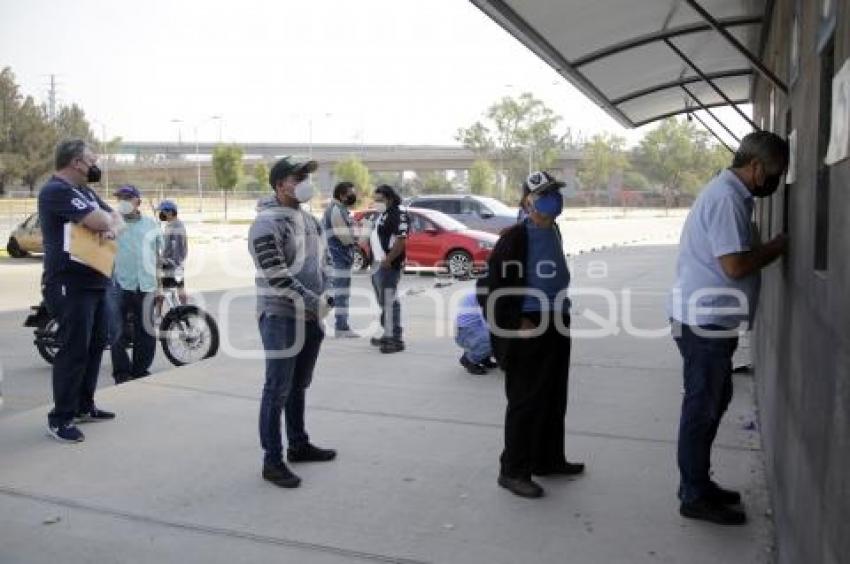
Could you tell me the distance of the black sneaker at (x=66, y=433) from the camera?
5.80 m

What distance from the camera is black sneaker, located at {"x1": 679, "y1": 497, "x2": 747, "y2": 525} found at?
4316 millimetres

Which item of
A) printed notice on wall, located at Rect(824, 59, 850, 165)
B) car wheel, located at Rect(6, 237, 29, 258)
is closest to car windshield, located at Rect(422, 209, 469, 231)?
car wheel, located at Rect(6, 237, 29, 258)

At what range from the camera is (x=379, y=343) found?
9.20m

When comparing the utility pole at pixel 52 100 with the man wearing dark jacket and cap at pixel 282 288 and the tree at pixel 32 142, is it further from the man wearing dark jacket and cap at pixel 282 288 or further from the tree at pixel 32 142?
the man wearing dark jacket and cap at pixel 282 288

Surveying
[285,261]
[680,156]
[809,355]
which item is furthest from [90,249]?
[680,156]

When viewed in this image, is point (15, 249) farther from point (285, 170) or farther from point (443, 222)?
Result: point (285, 170)

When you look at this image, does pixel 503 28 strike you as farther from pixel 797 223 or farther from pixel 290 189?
pixel 797 223

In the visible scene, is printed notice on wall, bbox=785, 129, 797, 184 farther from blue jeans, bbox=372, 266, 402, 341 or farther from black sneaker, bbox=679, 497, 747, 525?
blue jeans, bbox=372, 266, 402, 341

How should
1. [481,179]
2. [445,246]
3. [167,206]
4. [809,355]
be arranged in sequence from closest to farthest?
[809,355]
[167,206]
[445,246]
[481,179]

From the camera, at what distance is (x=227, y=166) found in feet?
188

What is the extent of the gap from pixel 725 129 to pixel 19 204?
53194 mm

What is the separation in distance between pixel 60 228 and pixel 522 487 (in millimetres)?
3527

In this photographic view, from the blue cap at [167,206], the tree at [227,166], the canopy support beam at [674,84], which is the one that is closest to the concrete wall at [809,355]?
the canopy support beam at [674,84]

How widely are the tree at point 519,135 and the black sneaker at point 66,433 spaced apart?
74.3 meters
